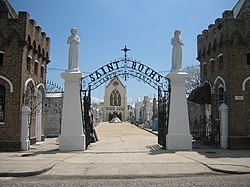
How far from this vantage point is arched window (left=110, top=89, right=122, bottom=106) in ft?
317

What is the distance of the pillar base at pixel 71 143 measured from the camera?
15500mm

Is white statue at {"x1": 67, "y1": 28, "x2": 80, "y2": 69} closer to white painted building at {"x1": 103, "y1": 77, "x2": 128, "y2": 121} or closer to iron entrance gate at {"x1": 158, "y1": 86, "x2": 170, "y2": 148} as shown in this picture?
iron entrance gate at {"x1": 158, "y1": 86, "x2": 170, "y2": 148}

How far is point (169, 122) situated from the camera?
1609 cm

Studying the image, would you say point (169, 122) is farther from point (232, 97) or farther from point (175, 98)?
point (232, 97)

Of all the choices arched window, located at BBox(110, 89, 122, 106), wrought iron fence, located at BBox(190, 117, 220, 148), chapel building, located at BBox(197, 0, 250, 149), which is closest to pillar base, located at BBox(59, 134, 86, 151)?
wrought iron fence, located at BBox(190, 117, 220, 148)

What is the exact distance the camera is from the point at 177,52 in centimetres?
1675

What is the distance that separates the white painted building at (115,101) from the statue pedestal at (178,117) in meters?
78.5

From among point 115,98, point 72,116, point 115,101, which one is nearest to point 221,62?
point 72,116

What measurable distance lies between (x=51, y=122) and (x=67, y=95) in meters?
12.5

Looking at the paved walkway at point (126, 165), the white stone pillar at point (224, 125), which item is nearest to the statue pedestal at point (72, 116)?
the paved walkway at point (126, 165)

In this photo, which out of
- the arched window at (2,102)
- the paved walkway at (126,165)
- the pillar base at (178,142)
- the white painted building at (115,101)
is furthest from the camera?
the white painted building at (115,101)

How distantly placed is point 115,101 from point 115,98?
3.45 feet

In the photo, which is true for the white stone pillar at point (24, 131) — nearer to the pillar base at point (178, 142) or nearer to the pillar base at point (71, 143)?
the pillar base at point (71, 143)

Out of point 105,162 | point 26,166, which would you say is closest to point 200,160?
point 105,162
